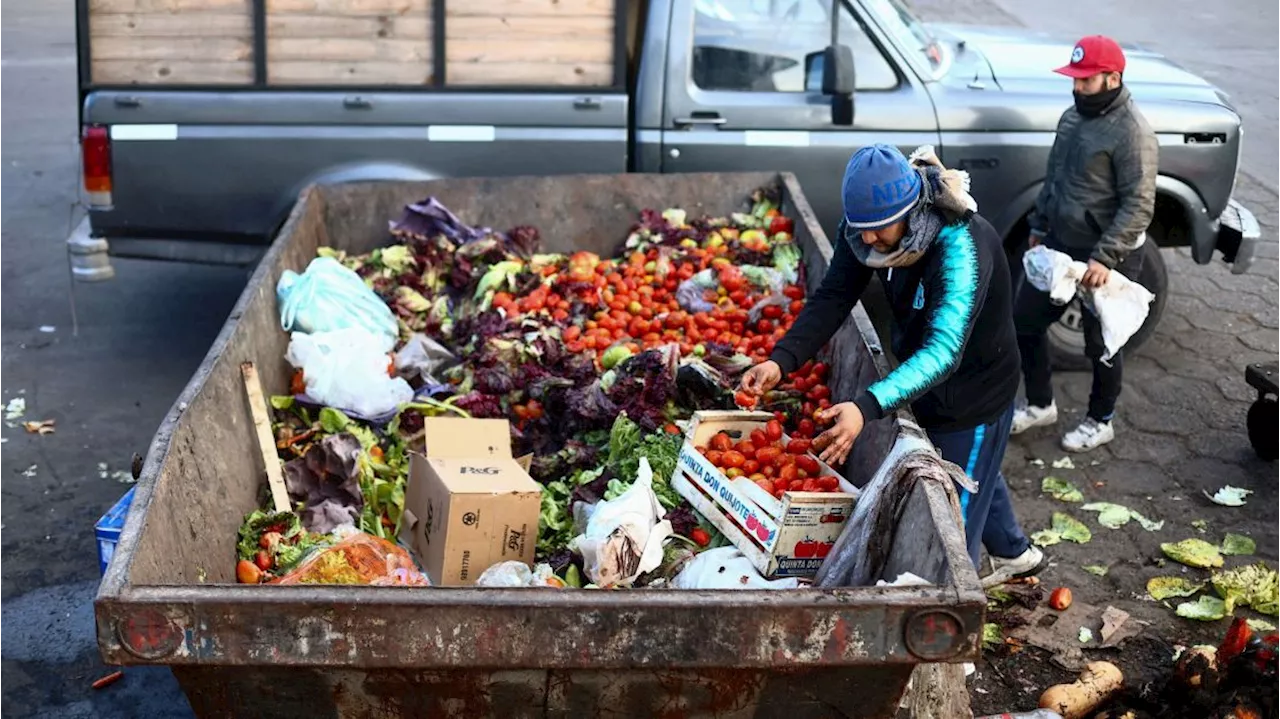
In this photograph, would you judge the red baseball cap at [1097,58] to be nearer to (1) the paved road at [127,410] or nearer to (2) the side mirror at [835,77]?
(2) the side mirror at [835,77]

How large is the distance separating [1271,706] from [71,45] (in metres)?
17.8

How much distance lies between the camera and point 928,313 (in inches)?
179

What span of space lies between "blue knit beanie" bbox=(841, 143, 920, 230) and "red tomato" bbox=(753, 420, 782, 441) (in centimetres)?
102

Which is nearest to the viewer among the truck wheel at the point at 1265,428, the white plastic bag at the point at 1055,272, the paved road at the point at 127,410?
the paved road at the point at 127,410

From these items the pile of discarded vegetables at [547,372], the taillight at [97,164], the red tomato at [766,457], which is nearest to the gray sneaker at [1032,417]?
the pile of discarded vegetables at [547,372]

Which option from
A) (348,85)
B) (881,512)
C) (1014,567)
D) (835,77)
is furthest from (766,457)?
(348,85)

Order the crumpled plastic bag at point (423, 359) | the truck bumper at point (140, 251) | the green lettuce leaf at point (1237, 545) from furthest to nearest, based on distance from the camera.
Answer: the truck bumper at point (140, 251) < the crumpled plastic bag at point (423, 359) < the green lettuce leaf at point (1237, 545)

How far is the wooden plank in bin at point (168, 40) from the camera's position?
23.5 ft

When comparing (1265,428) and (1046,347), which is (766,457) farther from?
(1265,428)

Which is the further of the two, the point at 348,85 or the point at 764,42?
the point at 764,42

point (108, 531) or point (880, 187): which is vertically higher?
point (880, 187)

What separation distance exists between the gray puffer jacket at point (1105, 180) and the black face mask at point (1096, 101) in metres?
0.03

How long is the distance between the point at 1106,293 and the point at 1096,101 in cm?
102

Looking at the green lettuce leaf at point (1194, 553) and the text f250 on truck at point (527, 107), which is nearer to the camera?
the green lettuce leaf at point (1194, 553)
